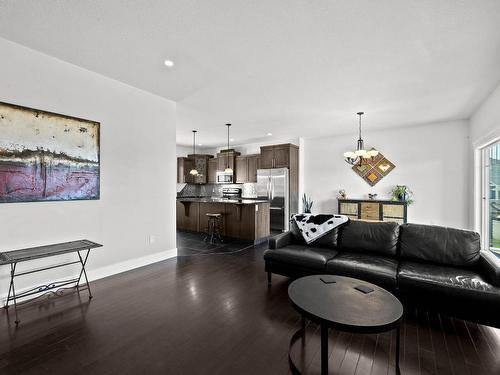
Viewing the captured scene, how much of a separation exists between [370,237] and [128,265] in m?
3.51

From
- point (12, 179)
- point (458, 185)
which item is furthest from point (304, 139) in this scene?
point (12, 179)

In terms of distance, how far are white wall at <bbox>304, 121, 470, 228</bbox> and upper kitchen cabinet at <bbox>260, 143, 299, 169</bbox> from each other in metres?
1.05

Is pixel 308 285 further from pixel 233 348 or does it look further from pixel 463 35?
pixel 463 35

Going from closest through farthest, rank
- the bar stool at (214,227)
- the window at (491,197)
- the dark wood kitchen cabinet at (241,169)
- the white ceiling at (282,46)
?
the white ceiling at (282,46), the window at (491,197), the bar stool at (214,227), the dark wood kitchen cabinet at (241,169)

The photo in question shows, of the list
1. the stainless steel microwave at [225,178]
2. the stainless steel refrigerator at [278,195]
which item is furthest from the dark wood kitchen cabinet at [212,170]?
the stainless steel refrigerator at [278,195]

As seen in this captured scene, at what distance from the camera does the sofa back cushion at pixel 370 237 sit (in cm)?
304

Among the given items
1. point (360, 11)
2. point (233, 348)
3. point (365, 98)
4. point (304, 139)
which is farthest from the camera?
point (304, 139)

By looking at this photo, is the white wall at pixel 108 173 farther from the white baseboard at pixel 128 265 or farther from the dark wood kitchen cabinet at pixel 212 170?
the dark wood kitchen cabinet at pixel 212 170

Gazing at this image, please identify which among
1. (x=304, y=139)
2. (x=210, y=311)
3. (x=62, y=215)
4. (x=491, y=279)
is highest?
(x=304, y=139)

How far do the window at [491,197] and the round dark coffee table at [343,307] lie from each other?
13.3 ft

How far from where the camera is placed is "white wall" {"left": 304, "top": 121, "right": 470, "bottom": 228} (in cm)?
547

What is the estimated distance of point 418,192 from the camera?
5934 millimetres

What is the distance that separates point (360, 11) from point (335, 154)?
17.4 ft

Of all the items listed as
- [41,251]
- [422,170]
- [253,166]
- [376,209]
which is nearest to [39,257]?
[41,251]
